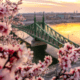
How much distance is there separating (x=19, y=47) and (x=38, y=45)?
24.7 m

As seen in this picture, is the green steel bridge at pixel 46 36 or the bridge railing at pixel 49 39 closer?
the bridge railing at pixel 49 39

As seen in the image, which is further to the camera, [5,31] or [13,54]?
[5,31]

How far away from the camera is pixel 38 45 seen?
83.9ft

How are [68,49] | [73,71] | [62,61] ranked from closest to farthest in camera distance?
[73,71]
[62,61]
[68,49]

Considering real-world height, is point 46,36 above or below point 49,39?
above

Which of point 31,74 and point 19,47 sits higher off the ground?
point 19,47

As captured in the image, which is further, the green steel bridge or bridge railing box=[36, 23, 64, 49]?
the green steel bridge

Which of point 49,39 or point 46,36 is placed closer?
point 49,39

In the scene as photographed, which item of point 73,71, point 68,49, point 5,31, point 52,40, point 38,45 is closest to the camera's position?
point 5,31

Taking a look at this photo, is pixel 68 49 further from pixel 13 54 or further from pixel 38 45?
pixel 38 45

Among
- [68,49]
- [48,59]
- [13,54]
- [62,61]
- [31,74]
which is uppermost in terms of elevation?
[13,54]

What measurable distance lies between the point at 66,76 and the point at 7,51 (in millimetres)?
1995

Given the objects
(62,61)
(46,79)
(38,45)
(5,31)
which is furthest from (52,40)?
(5,31)

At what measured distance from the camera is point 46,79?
888 cm
